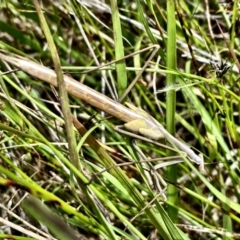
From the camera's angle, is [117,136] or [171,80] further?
[117,136]

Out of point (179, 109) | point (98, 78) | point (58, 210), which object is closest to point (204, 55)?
point (179, 109)

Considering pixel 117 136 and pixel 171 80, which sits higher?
pixel 171 80

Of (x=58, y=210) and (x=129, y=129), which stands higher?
(x=129, y=129)

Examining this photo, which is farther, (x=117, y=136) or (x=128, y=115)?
(x=117, y=136)

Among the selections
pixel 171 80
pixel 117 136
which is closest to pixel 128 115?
pixel 171 80

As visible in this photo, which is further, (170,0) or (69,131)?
(170,0)

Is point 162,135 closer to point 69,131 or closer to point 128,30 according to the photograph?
point 69,131

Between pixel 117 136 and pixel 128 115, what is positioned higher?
pixel 128 115

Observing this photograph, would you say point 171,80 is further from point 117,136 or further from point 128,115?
point 117,136
